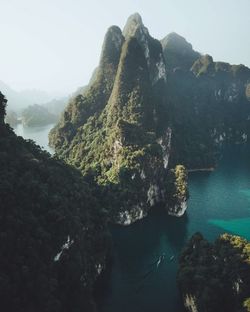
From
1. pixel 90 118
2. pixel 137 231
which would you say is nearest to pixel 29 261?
pixel 137 231

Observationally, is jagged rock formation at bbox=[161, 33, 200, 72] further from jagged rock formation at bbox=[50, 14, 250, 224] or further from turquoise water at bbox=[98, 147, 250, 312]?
turquoise water at bbox=[98, 147, 250, 312]

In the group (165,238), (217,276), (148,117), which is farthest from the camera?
(148,117)

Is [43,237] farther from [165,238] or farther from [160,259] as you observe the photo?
[165,238]

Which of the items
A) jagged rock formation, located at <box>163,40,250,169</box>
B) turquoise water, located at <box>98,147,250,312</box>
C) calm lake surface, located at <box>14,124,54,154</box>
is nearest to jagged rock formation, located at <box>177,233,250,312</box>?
turquoise water, located at <box>98,147,250,312</box>

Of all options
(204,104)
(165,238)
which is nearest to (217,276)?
Result: (165,238)

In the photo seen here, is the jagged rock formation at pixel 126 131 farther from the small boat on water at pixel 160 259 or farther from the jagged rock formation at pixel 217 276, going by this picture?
the jagged rock formation at pixel 217 276

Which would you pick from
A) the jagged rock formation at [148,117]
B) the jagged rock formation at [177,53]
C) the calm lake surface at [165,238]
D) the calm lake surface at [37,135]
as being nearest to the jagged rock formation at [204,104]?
the jagged rock formation at [177,53]

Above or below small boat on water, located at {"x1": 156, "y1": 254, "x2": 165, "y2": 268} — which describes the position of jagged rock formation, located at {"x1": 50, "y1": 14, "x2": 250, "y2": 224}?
above
